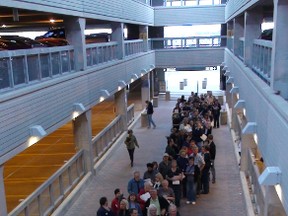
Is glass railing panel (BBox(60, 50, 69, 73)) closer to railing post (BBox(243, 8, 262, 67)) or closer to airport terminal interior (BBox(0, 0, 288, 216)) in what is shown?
airport terminal interior (BBox(0, 0, 288, 216))

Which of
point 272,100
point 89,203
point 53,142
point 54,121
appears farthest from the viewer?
point 53,142

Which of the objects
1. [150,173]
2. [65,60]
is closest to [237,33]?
[65,60]

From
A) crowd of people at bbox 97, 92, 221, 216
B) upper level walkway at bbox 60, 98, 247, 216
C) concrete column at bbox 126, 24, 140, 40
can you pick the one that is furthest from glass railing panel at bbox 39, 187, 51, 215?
concrete column at bbox 126, 24, 140, 40

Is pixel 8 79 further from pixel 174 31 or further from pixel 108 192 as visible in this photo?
pixel 174 31

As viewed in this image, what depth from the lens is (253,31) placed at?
1290 centimetres

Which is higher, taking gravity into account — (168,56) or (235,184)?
(168,56)

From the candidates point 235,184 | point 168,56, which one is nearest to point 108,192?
point 235,184

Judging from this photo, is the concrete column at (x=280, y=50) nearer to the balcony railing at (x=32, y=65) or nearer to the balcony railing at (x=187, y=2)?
the balcony railing at (x=32, y=65)

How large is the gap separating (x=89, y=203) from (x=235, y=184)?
4.61 meters

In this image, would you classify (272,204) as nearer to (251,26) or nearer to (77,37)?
(251,26)

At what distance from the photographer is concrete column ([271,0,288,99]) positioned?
6984 mm

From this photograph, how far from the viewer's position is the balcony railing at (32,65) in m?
8.10

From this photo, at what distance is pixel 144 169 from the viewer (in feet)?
49.5

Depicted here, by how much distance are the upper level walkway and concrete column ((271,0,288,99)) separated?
16.0 feet
